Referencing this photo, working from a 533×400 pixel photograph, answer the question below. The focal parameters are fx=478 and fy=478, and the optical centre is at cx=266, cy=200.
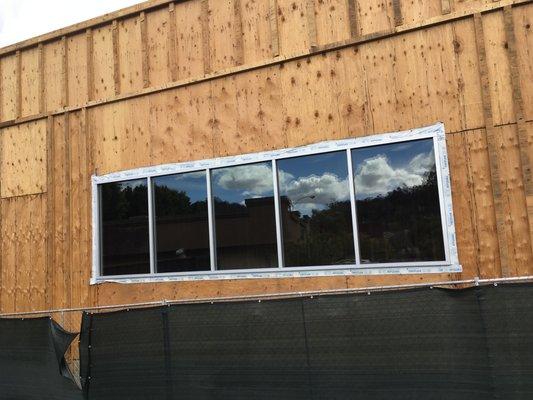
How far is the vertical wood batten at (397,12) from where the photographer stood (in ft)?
19.6

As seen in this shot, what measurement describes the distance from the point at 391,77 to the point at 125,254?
4.59m

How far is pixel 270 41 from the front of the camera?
21.8 feet

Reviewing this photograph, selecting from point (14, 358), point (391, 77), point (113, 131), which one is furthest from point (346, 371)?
point (113, 131)

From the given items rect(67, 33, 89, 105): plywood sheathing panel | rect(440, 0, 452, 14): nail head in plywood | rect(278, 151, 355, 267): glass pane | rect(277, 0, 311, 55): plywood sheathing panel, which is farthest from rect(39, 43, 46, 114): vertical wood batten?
rect(440, 0, 452, 14): nail head in plywood

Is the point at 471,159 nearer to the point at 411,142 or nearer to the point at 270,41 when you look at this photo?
the point at 411,142

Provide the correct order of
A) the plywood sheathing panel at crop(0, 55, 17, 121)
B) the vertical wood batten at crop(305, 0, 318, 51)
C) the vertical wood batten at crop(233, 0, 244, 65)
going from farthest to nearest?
the plywood sheathing panel at crop(0, 55, 17, 121) < the vertical wood batten at crop(233, 0, 244, 65) < the vertical wood batten at crop(305, 0, 318, 51)

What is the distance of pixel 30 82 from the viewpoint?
835 centimetres

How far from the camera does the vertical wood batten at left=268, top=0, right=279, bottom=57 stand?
657cm

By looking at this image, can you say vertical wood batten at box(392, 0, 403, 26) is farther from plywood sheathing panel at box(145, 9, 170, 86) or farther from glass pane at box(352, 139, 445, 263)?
plywood sheathing panel at box(145, 9, 170, 86)

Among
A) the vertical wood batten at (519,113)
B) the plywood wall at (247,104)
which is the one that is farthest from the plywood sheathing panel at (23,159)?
the vertical wood batten at (519,113)

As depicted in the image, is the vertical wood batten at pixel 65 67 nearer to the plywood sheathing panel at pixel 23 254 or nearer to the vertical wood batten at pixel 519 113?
the plywood sheathing panel at pixel 23 254

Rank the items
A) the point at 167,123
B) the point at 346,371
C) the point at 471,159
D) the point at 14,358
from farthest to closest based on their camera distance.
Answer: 1. the point at 167,123
2. the point at 14,358
3. the point at 471,159
4. the point at 346,371

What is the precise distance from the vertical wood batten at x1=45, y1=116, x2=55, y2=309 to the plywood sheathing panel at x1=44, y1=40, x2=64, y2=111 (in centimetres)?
29

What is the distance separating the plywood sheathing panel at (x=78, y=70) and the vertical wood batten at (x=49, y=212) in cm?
60
